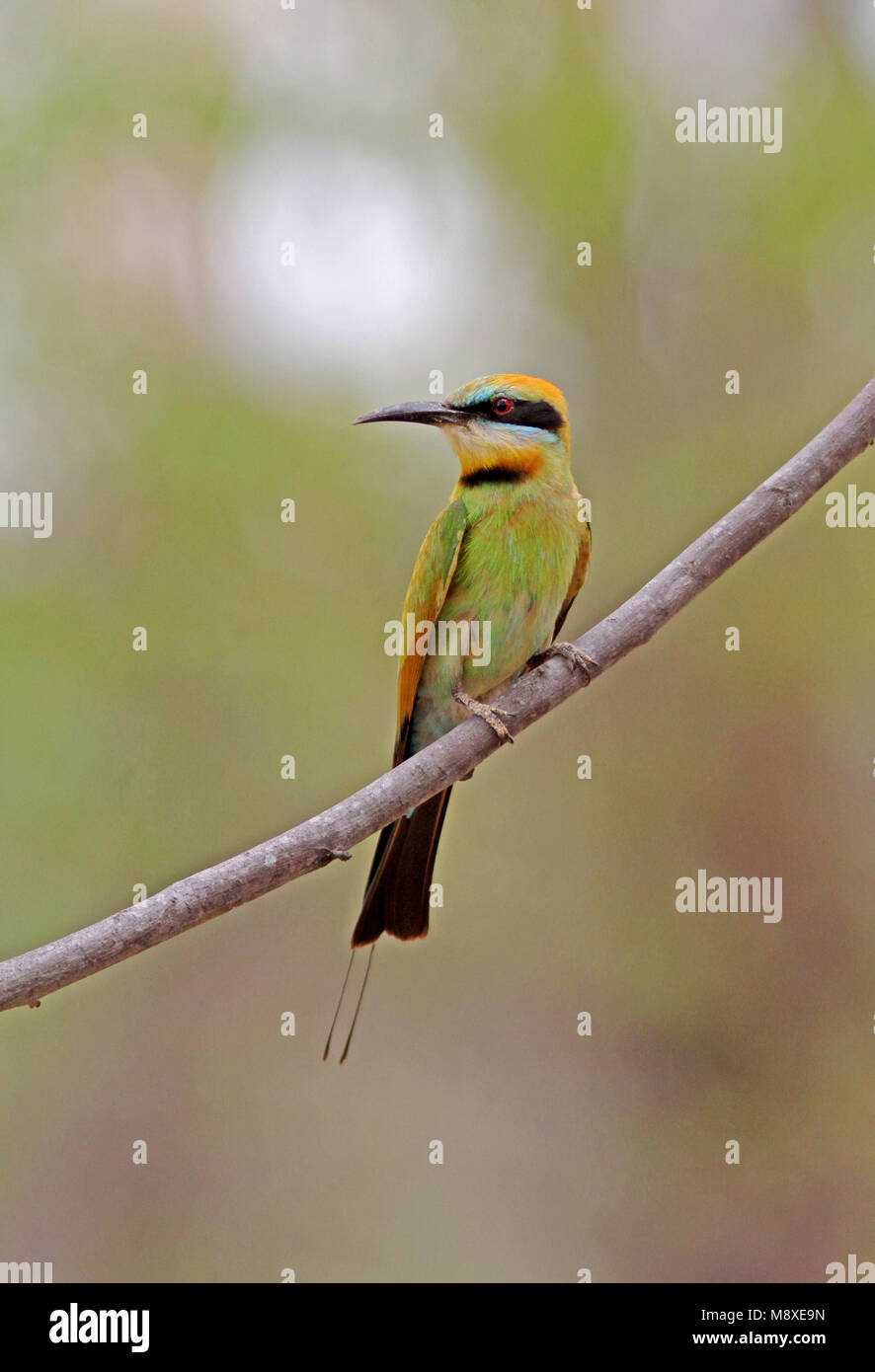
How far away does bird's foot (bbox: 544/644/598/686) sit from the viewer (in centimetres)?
229

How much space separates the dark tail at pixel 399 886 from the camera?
2.49m

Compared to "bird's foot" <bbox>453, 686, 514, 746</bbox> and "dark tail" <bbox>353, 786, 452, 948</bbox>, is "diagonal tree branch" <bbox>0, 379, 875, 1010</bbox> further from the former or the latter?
"dark tail" <bbox>353, 786, 452, 948</bbox>

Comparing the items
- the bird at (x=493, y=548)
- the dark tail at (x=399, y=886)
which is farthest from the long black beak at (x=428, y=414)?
the dark tail at (x=399, y=886)

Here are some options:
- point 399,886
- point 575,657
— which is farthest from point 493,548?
point 399,886

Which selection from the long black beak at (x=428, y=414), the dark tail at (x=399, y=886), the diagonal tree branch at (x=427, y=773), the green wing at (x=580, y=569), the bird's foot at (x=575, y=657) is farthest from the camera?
the green wing at (x=580, y=569)

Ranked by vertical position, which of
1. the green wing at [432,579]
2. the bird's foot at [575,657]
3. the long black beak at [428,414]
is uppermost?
the long black beak at [428,414]

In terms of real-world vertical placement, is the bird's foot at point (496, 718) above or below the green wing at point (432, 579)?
below

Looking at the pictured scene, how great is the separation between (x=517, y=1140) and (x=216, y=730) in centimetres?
190

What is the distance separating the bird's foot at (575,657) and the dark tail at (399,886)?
0.37m

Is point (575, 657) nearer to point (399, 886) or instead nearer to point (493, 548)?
point (493, 548)

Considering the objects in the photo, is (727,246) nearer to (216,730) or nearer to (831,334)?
(831,334)

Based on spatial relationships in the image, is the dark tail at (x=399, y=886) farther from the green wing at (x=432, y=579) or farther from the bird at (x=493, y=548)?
the green wing at (x=432, y=579)

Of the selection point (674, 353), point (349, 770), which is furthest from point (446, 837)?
point (674, 353)

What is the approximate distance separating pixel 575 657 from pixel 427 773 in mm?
504
